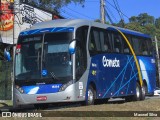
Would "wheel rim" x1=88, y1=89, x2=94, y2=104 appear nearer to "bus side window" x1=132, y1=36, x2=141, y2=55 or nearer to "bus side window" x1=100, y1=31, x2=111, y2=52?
"bus side window" x1=100, y1=31, x2=111, y2=52

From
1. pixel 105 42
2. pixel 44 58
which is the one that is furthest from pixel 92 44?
pixel 44 58

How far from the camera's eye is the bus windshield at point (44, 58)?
17.0 meters

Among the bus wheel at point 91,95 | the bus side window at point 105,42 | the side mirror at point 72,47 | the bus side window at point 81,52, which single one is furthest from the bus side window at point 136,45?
the side mirror at point 72,47

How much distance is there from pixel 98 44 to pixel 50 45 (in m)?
2.84

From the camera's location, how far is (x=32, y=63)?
17281mm

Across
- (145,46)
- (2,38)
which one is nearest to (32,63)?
(145,46)

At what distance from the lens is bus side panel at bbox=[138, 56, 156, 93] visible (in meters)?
24.7

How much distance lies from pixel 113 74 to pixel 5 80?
858 cm

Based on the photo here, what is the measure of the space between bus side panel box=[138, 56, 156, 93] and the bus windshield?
8051 mm

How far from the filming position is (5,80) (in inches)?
1067

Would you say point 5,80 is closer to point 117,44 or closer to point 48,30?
point 117,44

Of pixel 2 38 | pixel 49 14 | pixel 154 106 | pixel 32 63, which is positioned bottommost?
pixel 154 106

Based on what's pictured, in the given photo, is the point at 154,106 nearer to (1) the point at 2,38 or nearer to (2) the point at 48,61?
(2) the point at 48,61

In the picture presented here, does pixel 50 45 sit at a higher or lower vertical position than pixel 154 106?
higher
